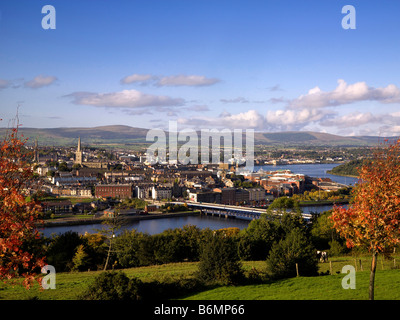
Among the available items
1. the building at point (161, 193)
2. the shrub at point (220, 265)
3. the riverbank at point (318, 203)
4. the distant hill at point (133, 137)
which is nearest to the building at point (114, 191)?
the building at point (161, 193)

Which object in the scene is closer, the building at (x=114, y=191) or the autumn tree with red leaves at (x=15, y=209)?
the autumn tree with red leaves at (x=15, y=209)

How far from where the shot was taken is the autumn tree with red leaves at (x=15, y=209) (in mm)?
1981

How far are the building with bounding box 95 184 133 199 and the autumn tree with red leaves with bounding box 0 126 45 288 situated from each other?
73.3 ft

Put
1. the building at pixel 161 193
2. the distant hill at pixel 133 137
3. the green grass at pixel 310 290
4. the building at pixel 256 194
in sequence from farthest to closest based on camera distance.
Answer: the distant hill at pixel 133 137
the building at pixel 256 194
the building at pixel 161 193
the green grass at pixel 310 290

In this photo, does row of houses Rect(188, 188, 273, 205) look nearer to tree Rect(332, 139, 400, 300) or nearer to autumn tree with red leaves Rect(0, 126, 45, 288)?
tree Rect(332, 139, 400, 300)

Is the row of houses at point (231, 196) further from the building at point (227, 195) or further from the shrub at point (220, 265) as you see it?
the shrub at point (220, 265)

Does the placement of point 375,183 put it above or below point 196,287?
above

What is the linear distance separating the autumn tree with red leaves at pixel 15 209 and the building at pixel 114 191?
2234cm

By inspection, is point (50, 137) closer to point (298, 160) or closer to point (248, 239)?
point (298, 160)

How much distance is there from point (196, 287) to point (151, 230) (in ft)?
37.8

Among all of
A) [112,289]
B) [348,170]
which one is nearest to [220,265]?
[112,289]

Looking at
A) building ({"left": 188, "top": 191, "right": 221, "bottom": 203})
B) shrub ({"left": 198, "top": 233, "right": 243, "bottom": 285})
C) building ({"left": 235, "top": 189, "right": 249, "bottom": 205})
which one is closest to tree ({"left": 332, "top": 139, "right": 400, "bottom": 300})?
shrub ({"left": 198, "top": 233, "right": 243, "bottom": 285})
